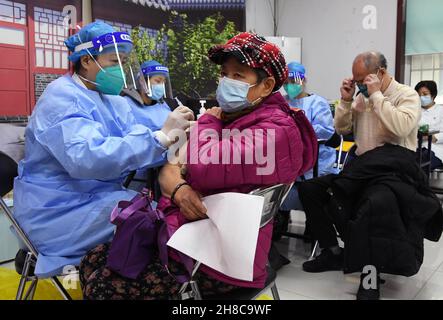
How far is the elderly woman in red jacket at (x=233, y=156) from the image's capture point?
1.18 m

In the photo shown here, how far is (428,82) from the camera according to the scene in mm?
4699

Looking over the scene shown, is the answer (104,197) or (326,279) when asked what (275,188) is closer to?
(104,197)

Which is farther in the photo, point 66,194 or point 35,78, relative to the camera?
point 35,78

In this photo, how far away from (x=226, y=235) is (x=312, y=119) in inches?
91.1

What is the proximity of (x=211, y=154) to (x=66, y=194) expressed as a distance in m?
0.61

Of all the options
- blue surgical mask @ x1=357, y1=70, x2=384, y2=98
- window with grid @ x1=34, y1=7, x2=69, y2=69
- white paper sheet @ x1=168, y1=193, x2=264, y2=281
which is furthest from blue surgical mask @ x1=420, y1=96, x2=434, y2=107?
white paper sheet @ x1=168, y1=193, x2=264, y2=281

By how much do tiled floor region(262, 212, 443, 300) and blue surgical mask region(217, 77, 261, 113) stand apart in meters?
1.35

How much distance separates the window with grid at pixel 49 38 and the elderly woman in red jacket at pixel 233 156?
249 centimetres

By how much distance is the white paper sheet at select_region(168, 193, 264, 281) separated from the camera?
1129mm

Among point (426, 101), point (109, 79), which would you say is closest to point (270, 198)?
point (109, 79)

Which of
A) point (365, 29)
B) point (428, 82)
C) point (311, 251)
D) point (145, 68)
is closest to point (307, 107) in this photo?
point (311, 251)

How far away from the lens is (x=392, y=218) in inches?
87.5

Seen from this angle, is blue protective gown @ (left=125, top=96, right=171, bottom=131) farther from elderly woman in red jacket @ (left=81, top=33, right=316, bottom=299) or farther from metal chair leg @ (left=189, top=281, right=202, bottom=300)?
metal chair leg @ (left=189, top=281, right=202, bottom=300)

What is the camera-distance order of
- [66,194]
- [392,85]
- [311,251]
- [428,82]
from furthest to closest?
[428,82] < [311,251] < [392,85] < [66,194]
